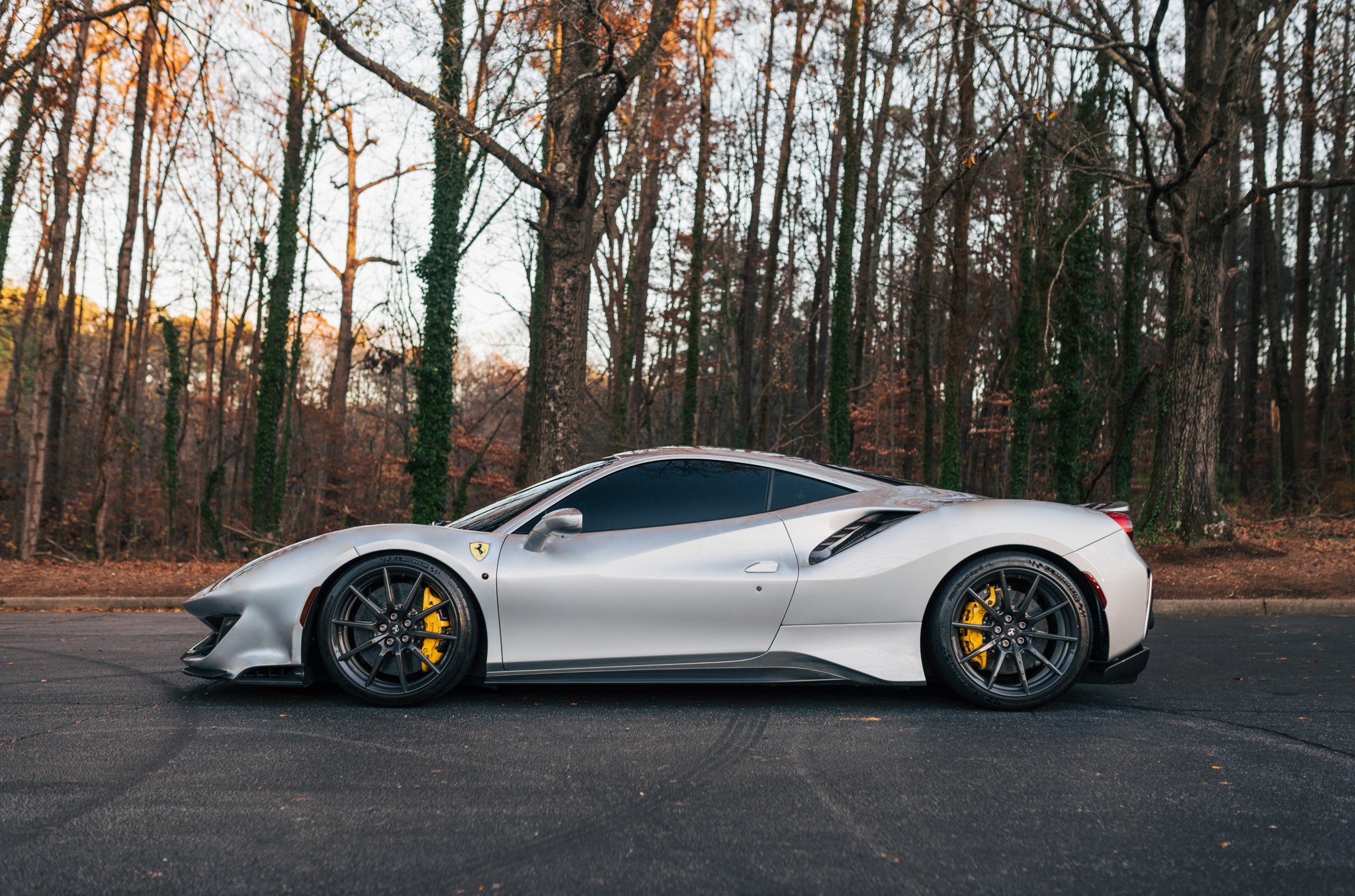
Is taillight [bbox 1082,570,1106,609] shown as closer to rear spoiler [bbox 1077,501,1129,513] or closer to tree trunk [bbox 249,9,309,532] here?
rear spoiler [bbox 1077,501,1129,513]

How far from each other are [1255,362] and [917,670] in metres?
31.5

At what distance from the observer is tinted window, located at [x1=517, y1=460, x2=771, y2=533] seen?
4.88 m

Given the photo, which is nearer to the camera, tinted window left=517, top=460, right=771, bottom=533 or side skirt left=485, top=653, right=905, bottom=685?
side skirt left=485, top=653, right=905, bottom=685

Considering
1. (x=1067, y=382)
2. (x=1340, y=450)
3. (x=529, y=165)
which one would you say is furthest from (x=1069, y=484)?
(x=1340, y=450)

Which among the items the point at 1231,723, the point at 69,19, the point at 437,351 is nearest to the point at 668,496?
the point at 1231,723

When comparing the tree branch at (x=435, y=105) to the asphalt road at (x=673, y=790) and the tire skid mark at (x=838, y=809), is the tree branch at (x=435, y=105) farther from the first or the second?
the tire skid mark at (x=838, y=809)

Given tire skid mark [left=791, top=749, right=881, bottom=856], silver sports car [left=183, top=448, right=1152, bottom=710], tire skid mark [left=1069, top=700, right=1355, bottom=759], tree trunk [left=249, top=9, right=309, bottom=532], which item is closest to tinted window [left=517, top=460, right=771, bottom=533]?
silver sports car [left=183, top=448, right=1152, bottom=710]

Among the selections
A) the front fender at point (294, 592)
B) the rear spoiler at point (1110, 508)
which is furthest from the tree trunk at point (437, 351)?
the rear spoiler at point (1110, 508)

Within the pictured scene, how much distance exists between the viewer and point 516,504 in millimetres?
5191

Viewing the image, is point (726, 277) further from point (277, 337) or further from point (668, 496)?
point (668, 496)

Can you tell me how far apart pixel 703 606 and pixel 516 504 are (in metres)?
1.20

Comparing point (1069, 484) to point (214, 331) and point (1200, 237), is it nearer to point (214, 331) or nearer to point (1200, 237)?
point (1200, 237)

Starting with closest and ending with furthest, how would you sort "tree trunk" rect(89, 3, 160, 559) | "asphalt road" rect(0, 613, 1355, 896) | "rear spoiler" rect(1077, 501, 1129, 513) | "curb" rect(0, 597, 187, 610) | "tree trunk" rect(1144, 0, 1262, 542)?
"asphalt road" rect(0, 613, 1355, 896) < "rear spoiler" rect(1077, 501, 1129, 513) < "curb" rect(0, 597, 187, 610) < "tree trunk" rect(1144, 0, 1262, 542) < "tree trunk" rect(89, 3, 160, 559)

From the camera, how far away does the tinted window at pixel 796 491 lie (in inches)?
194
